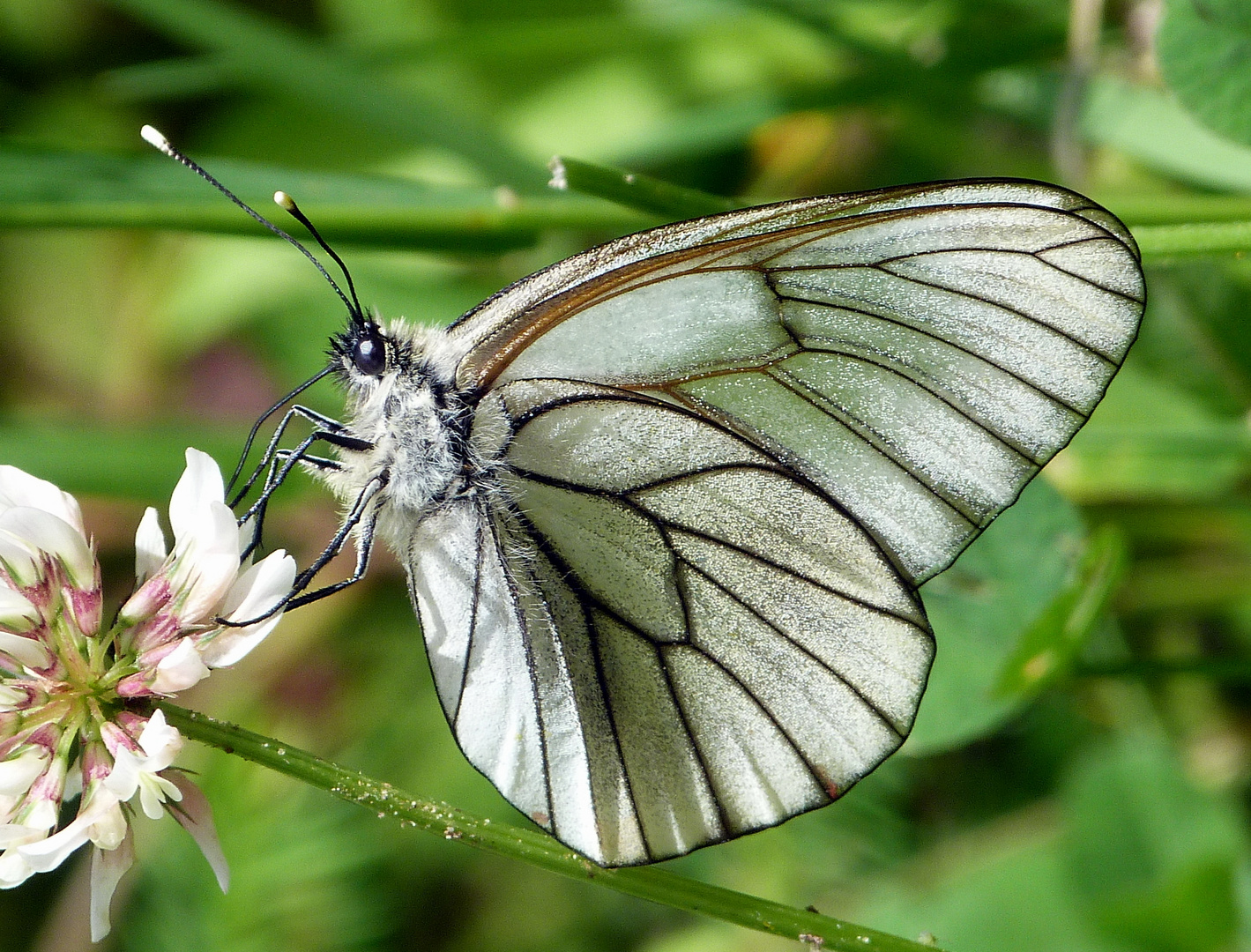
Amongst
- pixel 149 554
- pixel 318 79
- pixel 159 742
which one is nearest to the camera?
pixel 159 742

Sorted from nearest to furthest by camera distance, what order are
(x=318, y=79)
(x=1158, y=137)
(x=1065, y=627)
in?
(x=1065, y=627), (x=1158, y=137), (x=318, y=79)

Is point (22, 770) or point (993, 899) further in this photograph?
point (993, 899)

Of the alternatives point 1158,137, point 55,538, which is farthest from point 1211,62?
point 55,538

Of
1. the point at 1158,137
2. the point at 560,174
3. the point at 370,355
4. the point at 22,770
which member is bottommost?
the point at 22,770

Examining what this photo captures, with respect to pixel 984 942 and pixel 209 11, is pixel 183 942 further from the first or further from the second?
pixel 209 11

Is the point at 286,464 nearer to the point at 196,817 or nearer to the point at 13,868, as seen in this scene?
the point at 196,817

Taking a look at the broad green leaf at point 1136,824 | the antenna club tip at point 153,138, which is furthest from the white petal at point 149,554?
the broad green leaf at point 1136,824

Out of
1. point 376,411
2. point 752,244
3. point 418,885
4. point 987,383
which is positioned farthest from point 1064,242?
point 418,885
